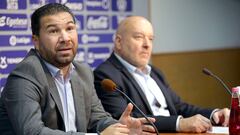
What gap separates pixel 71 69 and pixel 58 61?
0.15 m

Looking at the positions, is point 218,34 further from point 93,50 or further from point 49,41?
point 49,41

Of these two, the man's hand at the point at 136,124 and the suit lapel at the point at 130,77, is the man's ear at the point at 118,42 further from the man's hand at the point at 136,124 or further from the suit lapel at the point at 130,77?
the man's hand at the point at 136,124

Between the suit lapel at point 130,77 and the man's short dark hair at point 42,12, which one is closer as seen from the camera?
the man's short dark hair at point 42,12

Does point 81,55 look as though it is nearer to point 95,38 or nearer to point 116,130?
point 95,38

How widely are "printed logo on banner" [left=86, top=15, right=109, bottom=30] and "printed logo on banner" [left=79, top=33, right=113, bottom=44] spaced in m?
0.07

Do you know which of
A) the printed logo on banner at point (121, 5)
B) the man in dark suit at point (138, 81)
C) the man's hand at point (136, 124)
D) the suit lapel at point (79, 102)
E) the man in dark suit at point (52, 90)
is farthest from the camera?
the printed logo on banner at point (121, 5)

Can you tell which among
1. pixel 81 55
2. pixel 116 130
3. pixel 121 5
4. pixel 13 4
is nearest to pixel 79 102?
pixel 116 130

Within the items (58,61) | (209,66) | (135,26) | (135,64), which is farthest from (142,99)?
(209,66)

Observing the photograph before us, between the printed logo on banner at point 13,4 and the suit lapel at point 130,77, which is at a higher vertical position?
the printed logo on banner at point 13,4

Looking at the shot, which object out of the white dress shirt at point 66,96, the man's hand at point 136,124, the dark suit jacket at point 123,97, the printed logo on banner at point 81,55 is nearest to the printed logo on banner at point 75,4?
the printed logo on banner at point 81,55

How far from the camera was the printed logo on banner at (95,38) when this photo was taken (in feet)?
13.2

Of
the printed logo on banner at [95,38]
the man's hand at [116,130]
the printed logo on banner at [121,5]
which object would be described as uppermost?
the printed logo on banner at [121,5]

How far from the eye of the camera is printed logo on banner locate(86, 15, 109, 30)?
13.4ft

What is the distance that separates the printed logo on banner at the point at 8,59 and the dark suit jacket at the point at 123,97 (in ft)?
2.73
